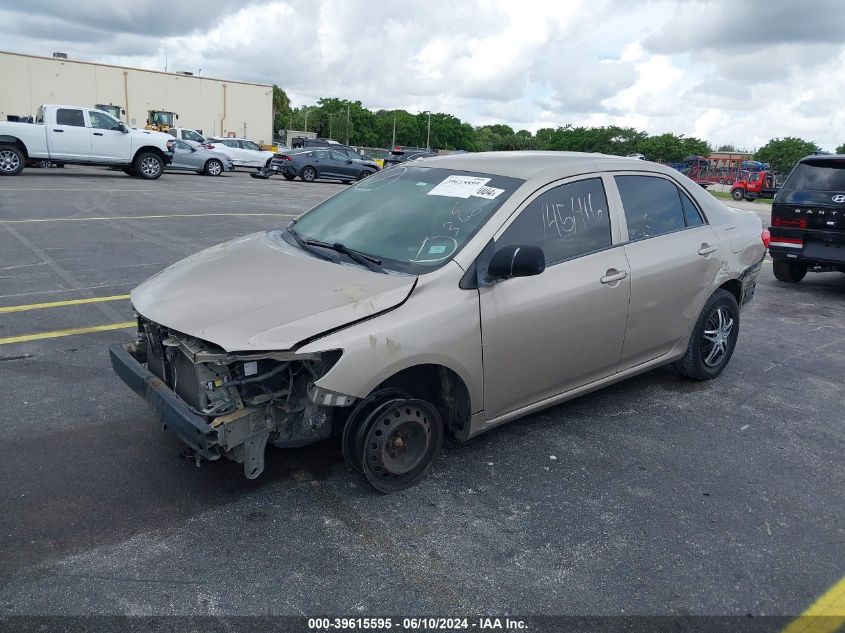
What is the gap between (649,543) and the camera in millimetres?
3135

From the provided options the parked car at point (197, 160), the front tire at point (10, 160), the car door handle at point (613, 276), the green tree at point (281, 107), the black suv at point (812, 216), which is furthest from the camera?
the green tree at point (281, 107)

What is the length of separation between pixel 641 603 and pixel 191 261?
2.96 metres

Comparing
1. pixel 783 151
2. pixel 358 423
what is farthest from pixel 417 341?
pixel 783 151

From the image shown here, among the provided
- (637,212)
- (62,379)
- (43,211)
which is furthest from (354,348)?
(43,211)

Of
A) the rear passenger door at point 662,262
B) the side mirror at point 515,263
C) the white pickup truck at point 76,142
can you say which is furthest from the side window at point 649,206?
the white pickup truck at point 76,142

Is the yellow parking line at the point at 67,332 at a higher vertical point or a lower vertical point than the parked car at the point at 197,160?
lower

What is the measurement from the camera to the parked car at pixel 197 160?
25.0m

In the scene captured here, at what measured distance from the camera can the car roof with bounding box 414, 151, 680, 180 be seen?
4.02 m

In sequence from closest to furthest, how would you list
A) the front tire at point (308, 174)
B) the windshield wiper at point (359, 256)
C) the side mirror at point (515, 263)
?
the side mirror at point (515, 263) < the windshield wiper at point (359, 256) < the front tire at point (308, 174)

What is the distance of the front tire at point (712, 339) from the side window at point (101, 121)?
61.9 ft

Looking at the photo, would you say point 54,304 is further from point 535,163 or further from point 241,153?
point 241,153

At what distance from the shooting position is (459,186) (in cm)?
400

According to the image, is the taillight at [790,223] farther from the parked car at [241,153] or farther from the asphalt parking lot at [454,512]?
the parked car at [241,153]

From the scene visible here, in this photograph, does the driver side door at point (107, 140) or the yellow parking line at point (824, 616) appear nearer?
the yellow parking line at point (824, 616)
